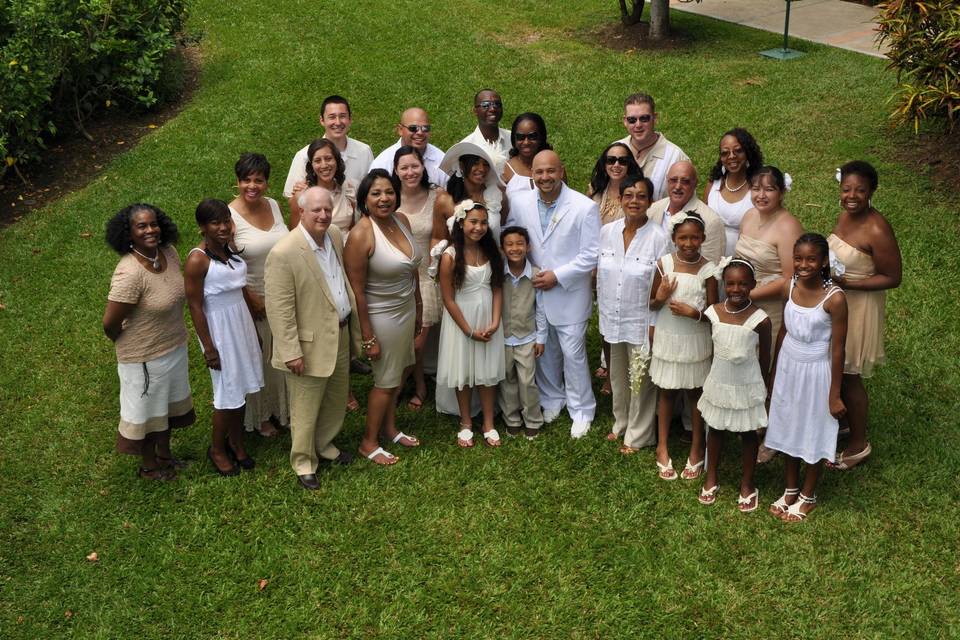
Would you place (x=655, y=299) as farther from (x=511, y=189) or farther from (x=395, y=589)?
(x=395, y=589)

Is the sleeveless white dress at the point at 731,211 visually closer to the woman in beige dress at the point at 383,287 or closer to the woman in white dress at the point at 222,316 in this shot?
the woman in beige dress at the point at 383,287

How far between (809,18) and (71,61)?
11.4m

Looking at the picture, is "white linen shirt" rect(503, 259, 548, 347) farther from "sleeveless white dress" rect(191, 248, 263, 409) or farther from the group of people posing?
"sleeveless white dress" rect(191, 248, 263, 409)

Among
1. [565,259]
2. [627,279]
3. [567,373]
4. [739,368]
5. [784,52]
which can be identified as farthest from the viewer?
[784,52]

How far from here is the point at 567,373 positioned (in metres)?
6.86

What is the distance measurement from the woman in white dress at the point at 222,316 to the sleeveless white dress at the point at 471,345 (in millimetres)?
1315

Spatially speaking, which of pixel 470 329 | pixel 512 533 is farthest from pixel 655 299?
pixel 512 533

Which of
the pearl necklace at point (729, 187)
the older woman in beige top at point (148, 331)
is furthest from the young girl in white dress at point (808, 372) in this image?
the older woman in beige top at point (148, 331)

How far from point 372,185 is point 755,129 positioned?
6.96m

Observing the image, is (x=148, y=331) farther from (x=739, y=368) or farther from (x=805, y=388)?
(x=805, y=388)

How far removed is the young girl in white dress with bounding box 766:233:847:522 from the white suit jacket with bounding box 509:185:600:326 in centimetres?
139

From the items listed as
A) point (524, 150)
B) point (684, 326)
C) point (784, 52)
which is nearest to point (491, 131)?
point (524, 150)

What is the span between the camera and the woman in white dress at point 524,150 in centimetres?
688

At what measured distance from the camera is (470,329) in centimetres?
646
